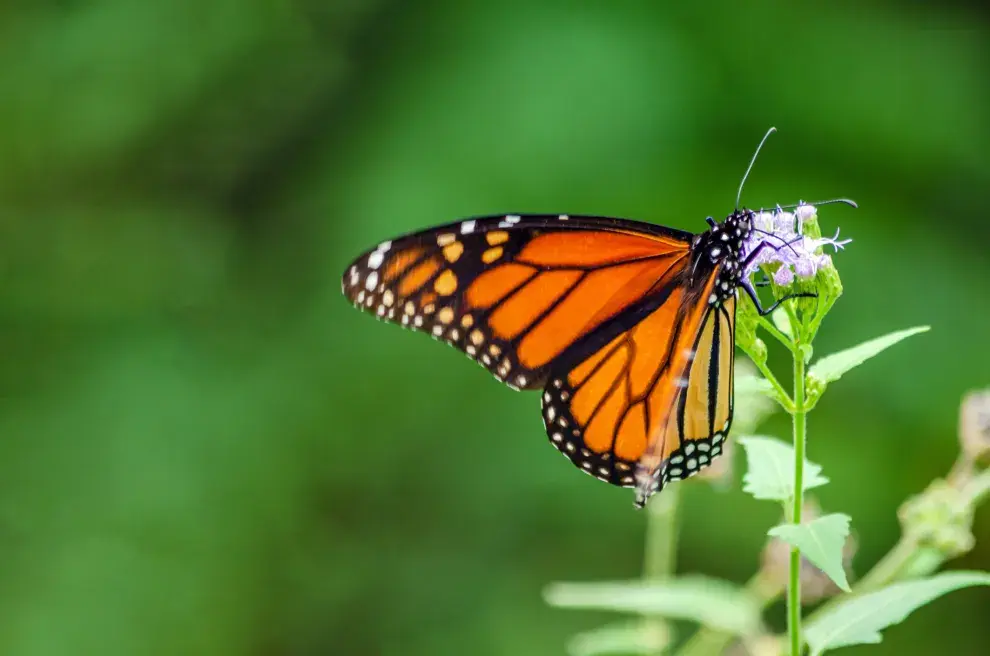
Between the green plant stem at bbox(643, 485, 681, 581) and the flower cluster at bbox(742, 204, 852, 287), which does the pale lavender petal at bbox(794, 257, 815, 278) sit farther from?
the green plant stem at bbox(643, 485, 681, 581)

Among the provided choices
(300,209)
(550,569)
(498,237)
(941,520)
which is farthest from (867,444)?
(300,209)

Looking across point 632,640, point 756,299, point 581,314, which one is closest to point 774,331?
point 756,299

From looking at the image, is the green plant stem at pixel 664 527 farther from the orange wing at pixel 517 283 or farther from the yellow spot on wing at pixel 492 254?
the yellow spot on wing at pixel 492 254

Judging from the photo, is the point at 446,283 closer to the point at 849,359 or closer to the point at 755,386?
the point at 755,386

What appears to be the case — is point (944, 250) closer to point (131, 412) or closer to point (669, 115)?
point (669, 115)

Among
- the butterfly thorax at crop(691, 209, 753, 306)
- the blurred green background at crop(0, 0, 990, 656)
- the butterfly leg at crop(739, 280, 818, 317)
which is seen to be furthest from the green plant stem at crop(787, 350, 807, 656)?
the blurred green background at crop(0, 0, 990, 656)

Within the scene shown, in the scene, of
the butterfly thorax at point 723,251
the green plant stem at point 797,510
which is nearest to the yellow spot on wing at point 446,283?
the butterfly thorax at point 723,251

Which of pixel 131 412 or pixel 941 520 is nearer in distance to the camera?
pixel 941 520
